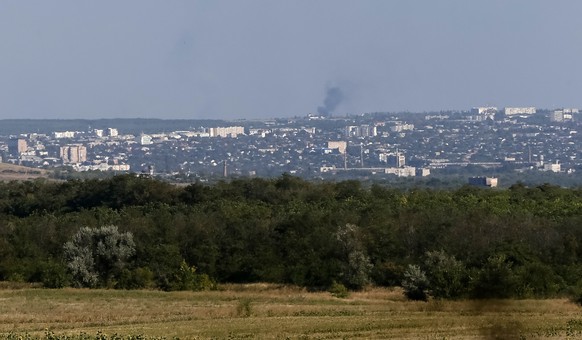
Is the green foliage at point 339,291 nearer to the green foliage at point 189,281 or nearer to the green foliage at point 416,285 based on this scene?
the green foliage at point 416,285

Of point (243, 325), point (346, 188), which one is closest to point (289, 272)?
point (243, 325)

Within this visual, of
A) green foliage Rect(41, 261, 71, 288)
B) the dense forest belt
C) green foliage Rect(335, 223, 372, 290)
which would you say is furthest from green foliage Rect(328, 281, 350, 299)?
green foliage Rect(41, 261, 71, 288)

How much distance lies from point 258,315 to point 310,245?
2469 cm

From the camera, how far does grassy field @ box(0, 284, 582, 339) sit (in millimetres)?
30344

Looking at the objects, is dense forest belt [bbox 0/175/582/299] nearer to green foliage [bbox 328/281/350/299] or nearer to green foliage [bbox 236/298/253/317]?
green foliage [bbox 328/281/350/299]

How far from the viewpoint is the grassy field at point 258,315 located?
1195 inches

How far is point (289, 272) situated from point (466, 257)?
9265 millimetres

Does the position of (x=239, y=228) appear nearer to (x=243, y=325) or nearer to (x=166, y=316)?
(x=166, y=316)

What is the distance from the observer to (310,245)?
62594 millimetres

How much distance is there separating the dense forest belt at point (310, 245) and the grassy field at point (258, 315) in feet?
14.5

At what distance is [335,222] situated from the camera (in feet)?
221

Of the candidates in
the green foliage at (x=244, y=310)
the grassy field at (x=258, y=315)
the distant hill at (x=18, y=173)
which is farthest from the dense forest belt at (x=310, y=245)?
the distant hill at (x=18, y=173)

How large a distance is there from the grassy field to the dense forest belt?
443 centimetres

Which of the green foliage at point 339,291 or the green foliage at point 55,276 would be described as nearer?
the green foliage at point 339,291
